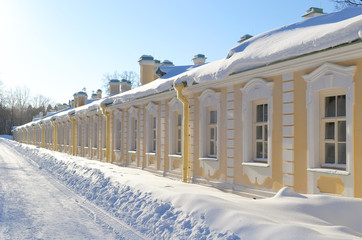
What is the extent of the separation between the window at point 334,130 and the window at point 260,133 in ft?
5.90

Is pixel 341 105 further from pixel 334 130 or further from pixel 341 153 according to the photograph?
pixel 341 153

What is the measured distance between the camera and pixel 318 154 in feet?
24.3

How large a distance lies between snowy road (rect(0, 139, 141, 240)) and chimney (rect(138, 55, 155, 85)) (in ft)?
36.4

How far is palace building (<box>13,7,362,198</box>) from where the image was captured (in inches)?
261

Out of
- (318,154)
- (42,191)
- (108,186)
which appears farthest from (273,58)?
(42,191)

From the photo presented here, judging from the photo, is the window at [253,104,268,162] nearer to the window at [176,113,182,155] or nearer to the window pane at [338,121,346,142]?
the window pane at [338,121,346,142]

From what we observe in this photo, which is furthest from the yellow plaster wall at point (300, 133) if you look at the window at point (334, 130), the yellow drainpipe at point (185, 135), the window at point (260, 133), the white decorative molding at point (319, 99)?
the yellow drainpipe at point (185, 135)

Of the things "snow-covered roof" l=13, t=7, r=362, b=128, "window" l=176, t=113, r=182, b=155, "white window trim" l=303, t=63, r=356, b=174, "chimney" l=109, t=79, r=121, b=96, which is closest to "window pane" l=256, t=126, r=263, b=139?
"snow-covered roof" l=13, t=7, r=362, b=128

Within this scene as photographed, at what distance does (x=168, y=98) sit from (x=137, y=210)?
6662 millimetres

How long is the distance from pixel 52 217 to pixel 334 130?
18.6 feet

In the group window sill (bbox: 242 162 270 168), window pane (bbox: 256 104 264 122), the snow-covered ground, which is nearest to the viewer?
the snow-covered ground

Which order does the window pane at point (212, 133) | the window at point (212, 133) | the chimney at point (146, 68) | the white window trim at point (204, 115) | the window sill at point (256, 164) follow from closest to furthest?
the window sill at point (256, 164) < the white window trim at point (204, 115) < the window at point (212, 133) < the window pane at point (212, 133) < the chimney at point (146, 68)

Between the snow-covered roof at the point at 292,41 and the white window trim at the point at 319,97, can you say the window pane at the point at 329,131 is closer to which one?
the white window trim at the point at 319,97

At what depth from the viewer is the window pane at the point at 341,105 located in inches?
275
